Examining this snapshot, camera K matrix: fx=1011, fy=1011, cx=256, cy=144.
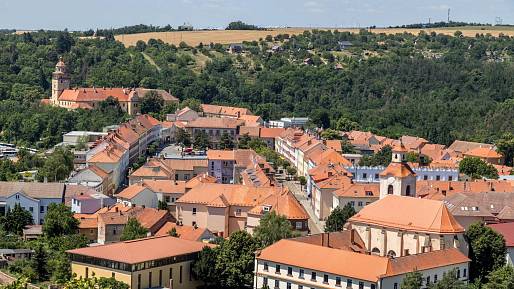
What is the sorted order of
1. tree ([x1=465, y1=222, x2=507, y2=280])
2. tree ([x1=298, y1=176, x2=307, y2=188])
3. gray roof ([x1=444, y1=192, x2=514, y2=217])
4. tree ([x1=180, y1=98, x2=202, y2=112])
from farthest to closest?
tree ([x1=180, y1=98, x2=202, y2=112]) → tree ([x1=298, y1=176, x2=307, y2=188]) → gray roof ([x1=444, y1=192, x2=514, y2=217]) → tree ([x1=465, y1=222, x2=507, y2=280])

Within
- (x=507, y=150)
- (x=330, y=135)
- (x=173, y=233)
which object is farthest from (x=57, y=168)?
(x=507, y=150)

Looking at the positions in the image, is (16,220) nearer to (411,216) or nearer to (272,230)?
(272,230)

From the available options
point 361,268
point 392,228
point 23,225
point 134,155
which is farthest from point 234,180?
point 361,268

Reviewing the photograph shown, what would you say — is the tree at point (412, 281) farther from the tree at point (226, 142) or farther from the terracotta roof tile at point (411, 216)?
the tree at point (226, 142)

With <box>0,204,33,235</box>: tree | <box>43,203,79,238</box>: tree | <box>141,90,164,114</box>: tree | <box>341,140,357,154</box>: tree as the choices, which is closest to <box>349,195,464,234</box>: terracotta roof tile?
<box>43,203,79,238</box>: tree

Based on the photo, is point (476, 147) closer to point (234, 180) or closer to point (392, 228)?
point (234, 180)

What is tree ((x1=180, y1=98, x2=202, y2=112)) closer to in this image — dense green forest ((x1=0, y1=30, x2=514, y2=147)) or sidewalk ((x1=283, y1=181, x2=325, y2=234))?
dense green forest ((x1=0, y1=30, x2=514, y2=147))
